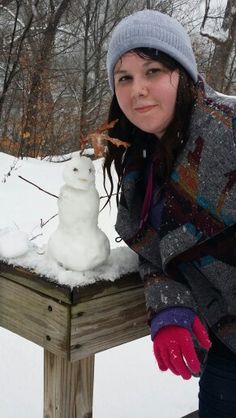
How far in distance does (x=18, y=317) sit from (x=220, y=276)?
0.52 metres

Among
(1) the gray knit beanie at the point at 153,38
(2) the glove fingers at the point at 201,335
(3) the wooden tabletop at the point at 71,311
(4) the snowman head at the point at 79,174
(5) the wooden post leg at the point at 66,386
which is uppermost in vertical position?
(1) the gray knit beanie at the point at 153,38

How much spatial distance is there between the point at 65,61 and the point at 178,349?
11.1 metres

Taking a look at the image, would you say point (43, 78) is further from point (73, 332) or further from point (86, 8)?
point (73, 332)

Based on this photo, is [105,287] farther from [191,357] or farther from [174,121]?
[174,121]

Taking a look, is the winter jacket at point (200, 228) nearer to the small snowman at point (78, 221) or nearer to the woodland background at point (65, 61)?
the small snowman at point (78, 221)

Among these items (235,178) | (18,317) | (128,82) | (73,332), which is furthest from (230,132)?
(18,317)

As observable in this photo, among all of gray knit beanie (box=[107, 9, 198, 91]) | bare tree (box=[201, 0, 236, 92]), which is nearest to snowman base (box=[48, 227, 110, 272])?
gray knit beanie (box=[107, 9, 198, 91])

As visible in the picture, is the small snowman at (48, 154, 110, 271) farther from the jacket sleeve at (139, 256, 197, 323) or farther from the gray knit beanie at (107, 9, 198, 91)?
the gray knit beanie at (107, 9, 198, 91)

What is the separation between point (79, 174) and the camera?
1.09 m

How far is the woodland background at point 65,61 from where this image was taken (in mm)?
7656

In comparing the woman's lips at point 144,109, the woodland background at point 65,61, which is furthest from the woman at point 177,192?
the woodland background at point 65,61

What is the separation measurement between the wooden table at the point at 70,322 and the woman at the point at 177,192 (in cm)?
10

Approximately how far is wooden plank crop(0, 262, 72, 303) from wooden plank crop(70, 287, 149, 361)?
0.04m

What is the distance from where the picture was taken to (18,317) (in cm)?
123
